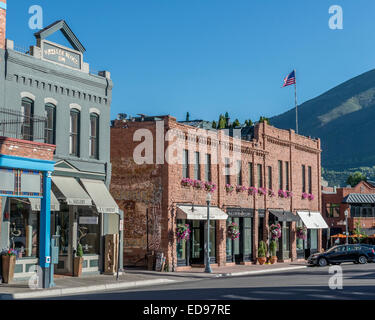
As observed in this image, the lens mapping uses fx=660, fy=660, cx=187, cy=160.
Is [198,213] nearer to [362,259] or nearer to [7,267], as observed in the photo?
[362,259]

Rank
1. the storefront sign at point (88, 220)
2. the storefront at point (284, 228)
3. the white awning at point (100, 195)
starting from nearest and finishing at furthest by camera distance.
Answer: the white awning at point (100, 195) < the storefront sign at point (88, 220) < the storefront at point (284, 228)

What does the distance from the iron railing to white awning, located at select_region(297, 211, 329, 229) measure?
1147 inches

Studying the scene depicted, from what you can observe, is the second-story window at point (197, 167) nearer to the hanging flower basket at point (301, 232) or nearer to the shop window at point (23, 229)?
the shop window at point (23, 229)

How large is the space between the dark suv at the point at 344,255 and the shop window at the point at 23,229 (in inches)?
908

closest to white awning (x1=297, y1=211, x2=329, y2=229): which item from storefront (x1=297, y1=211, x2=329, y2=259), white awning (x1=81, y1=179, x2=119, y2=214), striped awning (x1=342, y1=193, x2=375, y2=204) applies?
storefront (x1=297, y1=211, x2=329, y2=259)

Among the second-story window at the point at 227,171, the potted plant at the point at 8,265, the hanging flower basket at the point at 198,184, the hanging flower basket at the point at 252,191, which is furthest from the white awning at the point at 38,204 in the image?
the hanging flower basket at the point at 252,191

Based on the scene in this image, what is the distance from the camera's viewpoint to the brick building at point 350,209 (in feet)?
278

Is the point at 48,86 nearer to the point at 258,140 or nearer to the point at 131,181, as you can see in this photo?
the point at 131,181

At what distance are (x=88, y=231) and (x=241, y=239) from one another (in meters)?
15.5

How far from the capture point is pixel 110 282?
26.4 metres

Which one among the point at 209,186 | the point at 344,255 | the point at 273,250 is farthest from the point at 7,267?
the point at 344,255

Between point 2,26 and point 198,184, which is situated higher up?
point 2,26

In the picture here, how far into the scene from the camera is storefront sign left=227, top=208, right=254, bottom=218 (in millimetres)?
41594

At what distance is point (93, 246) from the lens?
30.3 m
